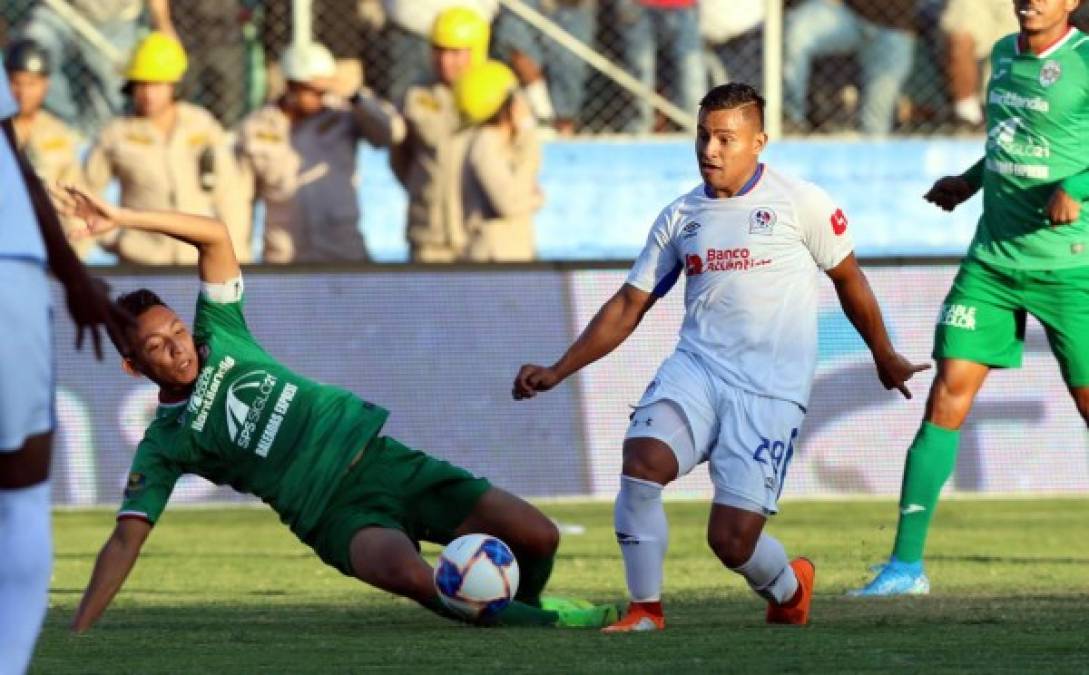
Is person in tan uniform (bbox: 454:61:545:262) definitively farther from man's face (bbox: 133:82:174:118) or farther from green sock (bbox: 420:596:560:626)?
green sock (bbox: 420:596:560:626)

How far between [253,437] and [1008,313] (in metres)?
3.43

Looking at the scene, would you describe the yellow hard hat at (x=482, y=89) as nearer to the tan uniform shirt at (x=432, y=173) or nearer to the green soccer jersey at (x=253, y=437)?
the tan uniform shirt at (x=432, y=173)

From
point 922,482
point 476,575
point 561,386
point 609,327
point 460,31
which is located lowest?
point 561,386

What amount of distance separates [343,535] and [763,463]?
1.55 m

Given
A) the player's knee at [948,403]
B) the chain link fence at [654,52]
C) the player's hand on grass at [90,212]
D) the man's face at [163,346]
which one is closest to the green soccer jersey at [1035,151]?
the player's knee at [948,403]

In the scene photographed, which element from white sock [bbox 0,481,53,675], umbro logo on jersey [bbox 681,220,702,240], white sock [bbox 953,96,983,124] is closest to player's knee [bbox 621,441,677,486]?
umbro logo on jersey [bbox 681,220,702,240]

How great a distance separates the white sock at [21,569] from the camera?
5.10 metres

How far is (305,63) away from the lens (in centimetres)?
1558

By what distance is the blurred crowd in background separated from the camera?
51.2 feet

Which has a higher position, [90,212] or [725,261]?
[90,212]

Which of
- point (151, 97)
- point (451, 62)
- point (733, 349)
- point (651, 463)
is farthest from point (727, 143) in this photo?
point (151, 97)

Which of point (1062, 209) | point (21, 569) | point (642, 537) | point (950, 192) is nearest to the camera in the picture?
point (21, 569)

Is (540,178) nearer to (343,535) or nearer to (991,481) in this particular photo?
(991,481)

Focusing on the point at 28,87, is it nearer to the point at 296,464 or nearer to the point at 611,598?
the point at 611,598
